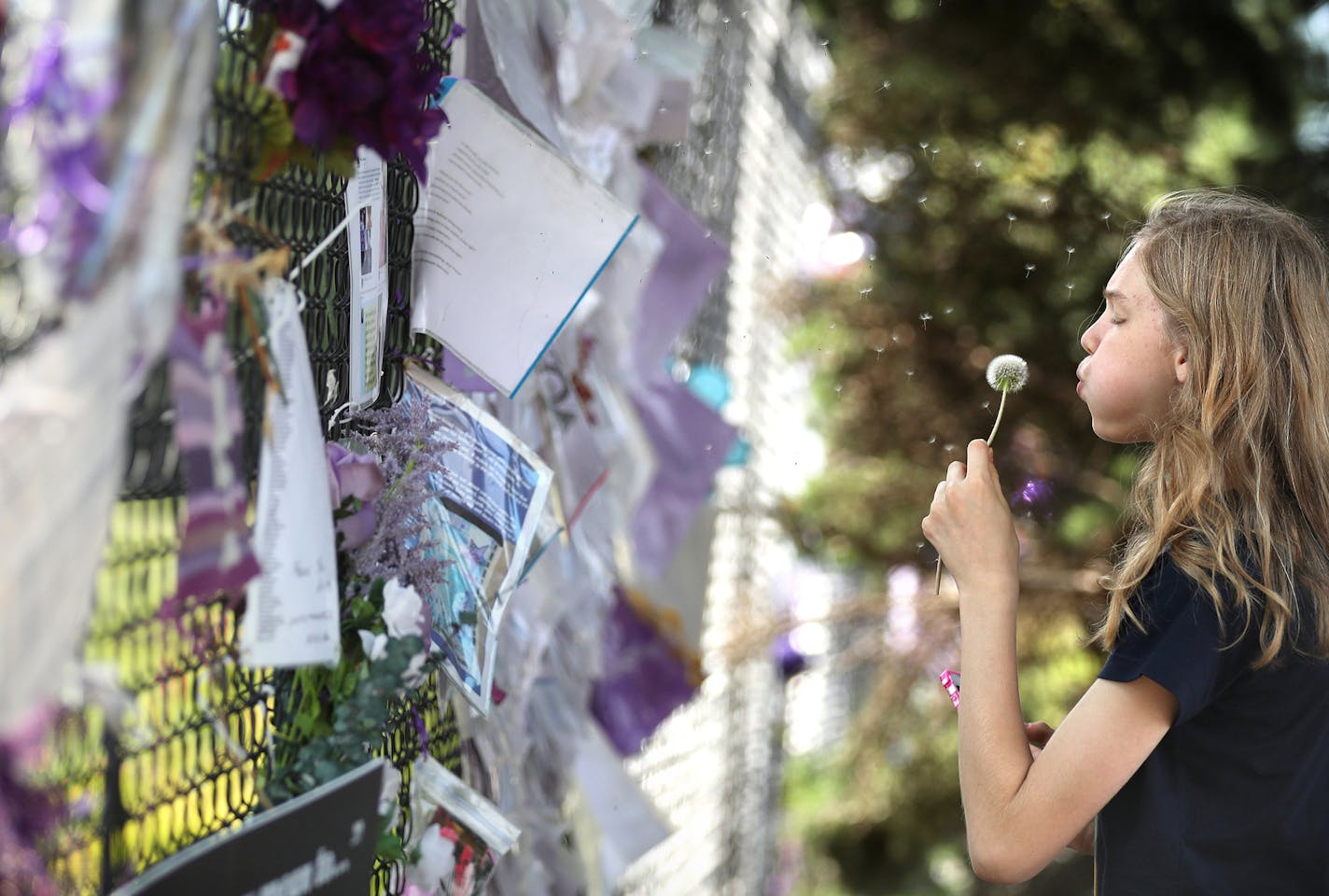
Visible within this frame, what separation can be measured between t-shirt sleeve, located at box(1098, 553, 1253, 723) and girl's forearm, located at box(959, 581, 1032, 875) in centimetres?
8

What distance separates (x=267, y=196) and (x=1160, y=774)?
0.81 meters

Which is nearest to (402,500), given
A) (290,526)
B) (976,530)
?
(290,526)

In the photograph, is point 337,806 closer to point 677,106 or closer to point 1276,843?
point 1276,843

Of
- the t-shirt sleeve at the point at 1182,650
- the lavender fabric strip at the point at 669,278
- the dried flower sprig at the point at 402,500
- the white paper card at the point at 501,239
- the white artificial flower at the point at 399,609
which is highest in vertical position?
the lavender fabric strip at the point at 669,278

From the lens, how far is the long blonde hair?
1.00 metres

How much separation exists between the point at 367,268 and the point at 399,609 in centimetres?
26

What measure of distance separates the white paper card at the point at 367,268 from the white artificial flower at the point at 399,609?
0.49 feet

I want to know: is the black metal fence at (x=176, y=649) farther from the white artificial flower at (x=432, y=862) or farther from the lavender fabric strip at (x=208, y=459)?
the white artificial flower at (x=432, y=862)

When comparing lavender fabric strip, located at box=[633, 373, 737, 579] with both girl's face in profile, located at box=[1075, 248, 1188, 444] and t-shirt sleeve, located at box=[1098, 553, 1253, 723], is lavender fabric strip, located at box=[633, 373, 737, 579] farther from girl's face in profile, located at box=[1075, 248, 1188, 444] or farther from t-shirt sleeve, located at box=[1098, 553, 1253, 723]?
t-shirt sleeve, located at box=[1098, 553, 1253, 723]

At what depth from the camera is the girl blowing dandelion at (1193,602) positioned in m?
0.95

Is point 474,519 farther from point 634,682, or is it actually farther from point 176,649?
point 634,682

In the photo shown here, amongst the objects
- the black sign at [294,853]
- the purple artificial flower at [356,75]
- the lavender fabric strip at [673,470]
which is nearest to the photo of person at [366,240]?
the purple artificial flower at [356,75]

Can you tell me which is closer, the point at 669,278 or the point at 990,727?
the point at 990,727

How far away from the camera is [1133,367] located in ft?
3.53
